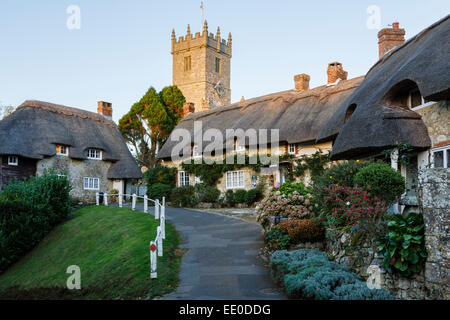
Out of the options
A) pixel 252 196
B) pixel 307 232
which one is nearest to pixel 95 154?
pixel 252 196

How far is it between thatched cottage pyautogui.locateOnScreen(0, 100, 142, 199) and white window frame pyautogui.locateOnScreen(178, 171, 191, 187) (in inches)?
137

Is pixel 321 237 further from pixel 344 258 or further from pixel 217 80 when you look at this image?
pixel 217 80

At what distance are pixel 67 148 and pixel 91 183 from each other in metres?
3.16

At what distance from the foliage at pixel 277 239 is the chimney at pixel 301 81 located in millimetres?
19611

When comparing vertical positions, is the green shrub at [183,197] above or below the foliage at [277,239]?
above

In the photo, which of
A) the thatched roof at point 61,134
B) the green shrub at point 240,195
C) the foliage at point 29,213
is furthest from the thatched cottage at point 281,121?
the foliage at point 29,213

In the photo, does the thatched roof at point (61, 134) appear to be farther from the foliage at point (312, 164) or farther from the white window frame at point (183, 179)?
the foliage at point (312, 164)

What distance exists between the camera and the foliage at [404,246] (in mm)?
6090

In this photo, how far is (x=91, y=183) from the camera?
Result: 29.5 meters

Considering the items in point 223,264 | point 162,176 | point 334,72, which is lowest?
point 223,264

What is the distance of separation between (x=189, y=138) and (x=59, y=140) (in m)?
9.17

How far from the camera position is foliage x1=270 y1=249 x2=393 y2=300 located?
6.20 metres

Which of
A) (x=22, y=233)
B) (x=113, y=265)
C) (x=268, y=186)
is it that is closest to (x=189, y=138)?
(x=268, y=186)

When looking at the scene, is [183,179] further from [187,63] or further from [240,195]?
[187,63]
